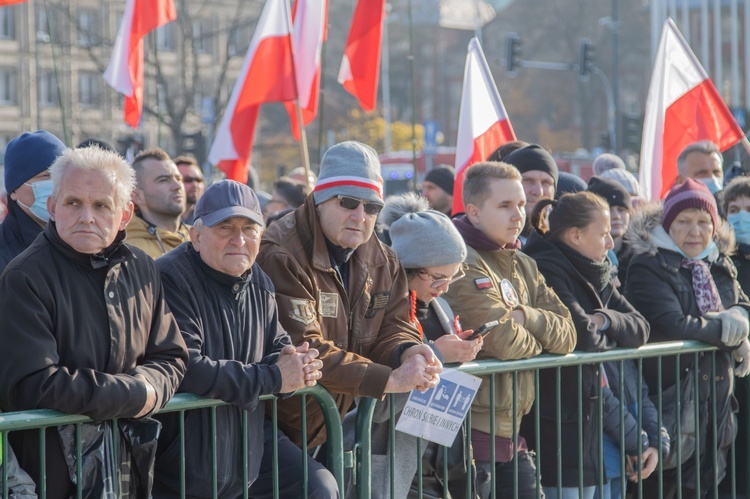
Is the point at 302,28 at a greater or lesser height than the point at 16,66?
lesser

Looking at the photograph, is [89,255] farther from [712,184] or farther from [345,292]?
[712,184]

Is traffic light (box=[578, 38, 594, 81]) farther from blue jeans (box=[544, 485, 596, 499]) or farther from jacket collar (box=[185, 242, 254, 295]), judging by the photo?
jacket collar (box=[185, 242, 254, 295])

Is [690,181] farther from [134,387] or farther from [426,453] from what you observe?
[134,387]

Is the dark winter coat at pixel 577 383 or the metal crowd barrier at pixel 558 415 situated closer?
the metal crowd barrier at pixel 558 415

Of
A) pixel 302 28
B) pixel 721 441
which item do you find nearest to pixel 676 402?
pixel 721 441

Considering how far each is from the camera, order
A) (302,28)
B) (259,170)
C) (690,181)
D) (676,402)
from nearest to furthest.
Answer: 1. (676,402)
2. (690,181)
3. (302,28)
4. (259,170)

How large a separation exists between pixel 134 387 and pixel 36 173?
1.64 m

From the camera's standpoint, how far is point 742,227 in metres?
6.75

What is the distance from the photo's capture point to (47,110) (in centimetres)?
5575

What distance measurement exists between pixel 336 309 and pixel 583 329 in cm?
140

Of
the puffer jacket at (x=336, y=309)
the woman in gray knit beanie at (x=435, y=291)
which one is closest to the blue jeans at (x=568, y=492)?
the woman in gray knit beanie at (x=435, y=291)

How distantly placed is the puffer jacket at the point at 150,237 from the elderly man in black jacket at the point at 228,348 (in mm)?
2153

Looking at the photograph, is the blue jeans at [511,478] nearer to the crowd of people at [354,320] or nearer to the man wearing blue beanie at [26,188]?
the crowd of people at [354,320]

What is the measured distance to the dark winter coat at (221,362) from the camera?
381 cm
